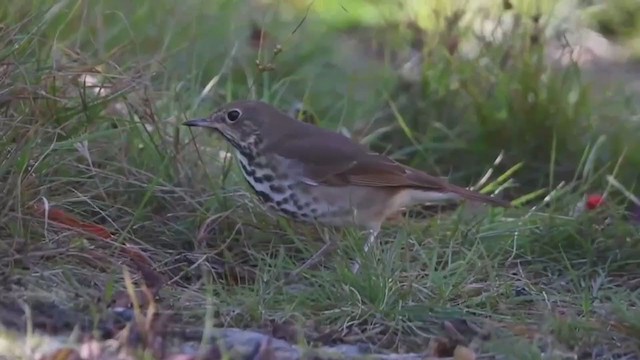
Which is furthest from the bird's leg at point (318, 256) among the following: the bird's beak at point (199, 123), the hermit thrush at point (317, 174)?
the bird's beak at point (199, 123)

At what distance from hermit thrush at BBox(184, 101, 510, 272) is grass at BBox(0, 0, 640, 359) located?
100 mm

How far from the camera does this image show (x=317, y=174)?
17.5 feet

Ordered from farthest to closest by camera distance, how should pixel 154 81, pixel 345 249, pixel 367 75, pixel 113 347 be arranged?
pixel 367 75
pixel 154 81
pixel 345 249
pixel 113 347

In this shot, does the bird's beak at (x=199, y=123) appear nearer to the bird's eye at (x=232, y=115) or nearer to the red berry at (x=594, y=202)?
the bird's eye at (x=232, y=115)

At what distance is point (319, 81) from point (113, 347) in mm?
3581

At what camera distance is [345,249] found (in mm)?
4895

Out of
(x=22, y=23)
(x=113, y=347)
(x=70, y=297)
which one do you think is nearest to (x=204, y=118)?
(x=22, y=23)

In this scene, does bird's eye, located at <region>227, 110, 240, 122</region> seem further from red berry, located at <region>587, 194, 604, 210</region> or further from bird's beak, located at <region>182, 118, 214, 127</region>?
red berry, located at <region>587, 194, 604, 210</region>

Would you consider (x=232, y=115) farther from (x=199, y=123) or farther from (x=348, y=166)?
(x=348, y=166)

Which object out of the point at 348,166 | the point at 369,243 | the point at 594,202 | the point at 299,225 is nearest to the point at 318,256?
the point at 369,243

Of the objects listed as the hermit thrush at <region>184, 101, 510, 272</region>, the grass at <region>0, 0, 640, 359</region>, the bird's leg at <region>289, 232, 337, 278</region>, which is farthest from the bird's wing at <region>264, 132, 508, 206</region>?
the bird's leg at <region>289, 232, 337, 278</region>

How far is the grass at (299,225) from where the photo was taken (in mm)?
4258

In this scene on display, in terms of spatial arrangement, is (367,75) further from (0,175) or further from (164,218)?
(0,175)

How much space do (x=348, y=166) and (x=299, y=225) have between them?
11.7 inches
